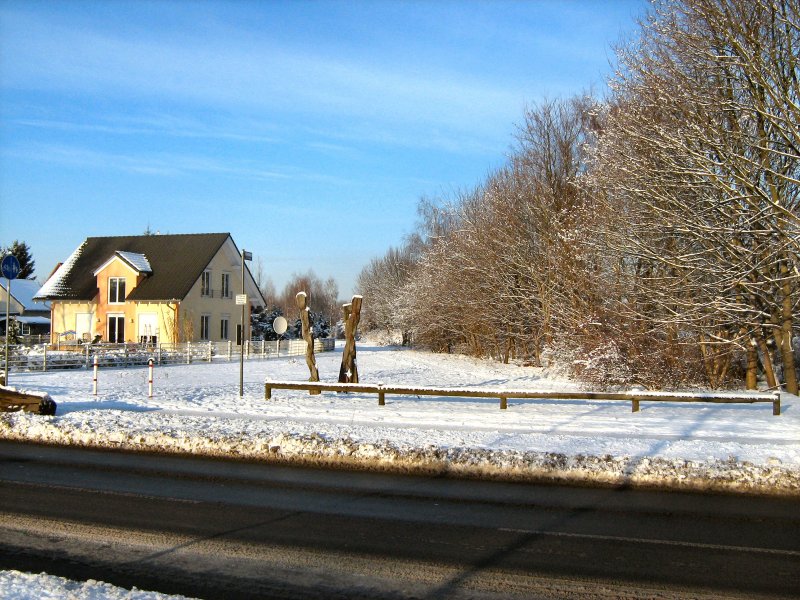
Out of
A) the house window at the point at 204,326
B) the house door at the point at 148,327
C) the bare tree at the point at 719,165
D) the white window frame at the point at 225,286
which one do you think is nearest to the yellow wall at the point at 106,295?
the house door at the point at 148,327

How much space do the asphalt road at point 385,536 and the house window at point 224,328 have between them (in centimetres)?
3883

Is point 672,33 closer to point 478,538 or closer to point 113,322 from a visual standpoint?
point 478,538

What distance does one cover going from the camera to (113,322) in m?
46.4

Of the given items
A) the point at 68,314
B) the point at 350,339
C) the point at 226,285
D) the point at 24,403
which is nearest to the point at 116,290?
the point at 68,314

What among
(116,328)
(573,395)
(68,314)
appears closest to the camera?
(573,395)

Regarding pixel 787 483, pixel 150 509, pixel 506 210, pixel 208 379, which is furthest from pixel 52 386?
pixel 506 210

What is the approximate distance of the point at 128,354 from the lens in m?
34.7

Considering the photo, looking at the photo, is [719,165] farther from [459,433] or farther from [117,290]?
[117,290]

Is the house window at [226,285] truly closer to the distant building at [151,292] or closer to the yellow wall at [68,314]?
the distant building at [151,292]

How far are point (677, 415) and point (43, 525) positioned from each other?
13.9 meters

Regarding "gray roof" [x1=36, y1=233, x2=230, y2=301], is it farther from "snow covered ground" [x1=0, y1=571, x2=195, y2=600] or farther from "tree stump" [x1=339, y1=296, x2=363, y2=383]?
"snow covered ground" [x1=0, y1=571, x2=195, y2=600]

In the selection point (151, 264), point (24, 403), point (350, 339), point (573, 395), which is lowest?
point (24, 403)

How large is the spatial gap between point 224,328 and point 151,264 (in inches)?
258

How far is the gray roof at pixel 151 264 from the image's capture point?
148ft
